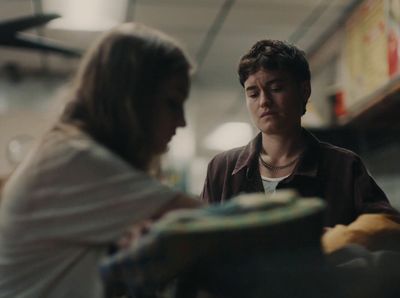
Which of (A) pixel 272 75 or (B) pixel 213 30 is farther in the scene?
(B) pixel 213 30

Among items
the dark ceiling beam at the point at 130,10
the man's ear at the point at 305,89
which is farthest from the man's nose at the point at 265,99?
the dark ceiling beam at the point at 130,10

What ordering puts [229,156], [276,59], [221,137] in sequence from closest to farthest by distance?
1. [276,59]
2. [229,156]
3. [221,137]

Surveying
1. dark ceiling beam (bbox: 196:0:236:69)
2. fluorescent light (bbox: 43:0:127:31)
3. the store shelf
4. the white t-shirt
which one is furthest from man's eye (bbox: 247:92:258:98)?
fluorescent light (bbox: 43:0:127:31)

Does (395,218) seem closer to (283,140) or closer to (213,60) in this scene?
(283,140)

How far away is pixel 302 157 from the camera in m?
1.43

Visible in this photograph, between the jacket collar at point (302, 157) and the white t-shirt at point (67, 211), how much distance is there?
0.62 m

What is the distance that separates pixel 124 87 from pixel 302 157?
67 centimetres

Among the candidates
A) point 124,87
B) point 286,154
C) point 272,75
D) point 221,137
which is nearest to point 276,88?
point 272,75

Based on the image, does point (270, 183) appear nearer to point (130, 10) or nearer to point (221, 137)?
point (130, 10)

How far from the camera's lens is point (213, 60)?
4.97m

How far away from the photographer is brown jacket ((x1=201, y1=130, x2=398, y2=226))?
133 cm

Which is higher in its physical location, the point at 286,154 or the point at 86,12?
the point at 86,12

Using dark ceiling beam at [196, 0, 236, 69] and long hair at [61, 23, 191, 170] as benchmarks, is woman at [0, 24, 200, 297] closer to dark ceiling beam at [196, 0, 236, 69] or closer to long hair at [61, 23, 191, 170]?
long hair at [61, 23, 191, 170]

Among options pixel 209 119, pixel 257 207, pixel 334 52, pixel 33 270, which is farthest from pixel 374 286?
pixel 209 119
